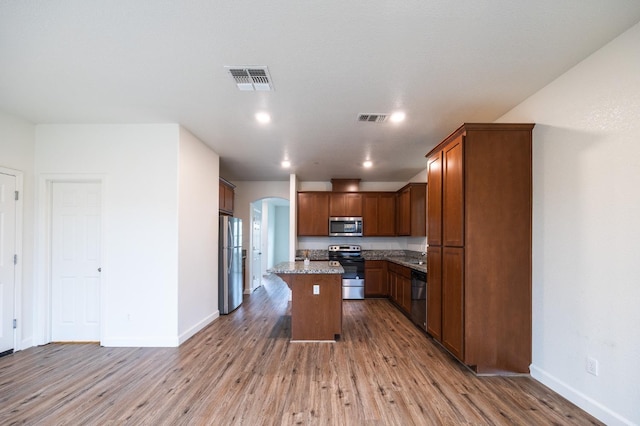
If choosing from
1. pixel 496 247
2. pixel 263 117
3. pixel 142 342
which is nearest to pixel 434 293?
pixel 496 247

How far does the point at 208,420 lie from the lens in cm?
225

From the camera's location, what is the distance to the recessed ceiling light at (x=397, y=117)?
3359 millimetres

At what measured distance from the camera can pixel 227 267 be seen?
210 inches

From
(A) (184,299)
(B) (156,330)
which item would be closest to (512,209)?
(A) (184,299)

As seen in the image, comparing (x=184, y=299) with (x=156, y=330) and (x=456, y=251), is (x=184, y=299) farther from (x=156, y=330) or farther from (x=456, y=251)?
(x=456, y=251)

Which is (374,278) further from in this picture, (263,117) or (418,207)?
(263,117)

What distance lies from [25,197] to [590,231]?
588 cm

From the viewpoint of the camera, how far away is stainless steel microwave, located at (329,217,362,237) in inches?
276

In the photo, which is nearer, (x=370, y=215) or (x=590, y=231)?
(x=590, y=231)

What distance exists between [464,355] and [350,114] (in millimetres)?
2760

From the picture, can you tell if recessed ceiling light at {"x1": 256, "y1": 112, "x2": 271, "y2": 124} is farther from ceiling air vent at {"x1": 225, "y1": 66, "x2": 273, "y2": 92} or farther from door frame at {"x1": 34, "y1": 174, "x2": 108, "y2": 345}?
door frame at {"x1": 34, "y1": 174, "x2": 108, "y2": 345}

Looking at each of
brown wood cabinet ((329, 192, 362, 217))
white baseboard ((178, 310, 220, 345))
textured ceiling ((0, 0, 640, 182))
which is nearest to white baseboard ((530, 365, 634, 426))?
textured ceiling ((0, 0, 640, 182))

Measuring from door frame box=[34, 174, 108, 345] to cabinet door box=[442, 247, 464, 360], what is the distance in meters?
4.06

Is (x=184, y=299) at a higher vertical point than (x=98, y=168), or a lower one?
lower
